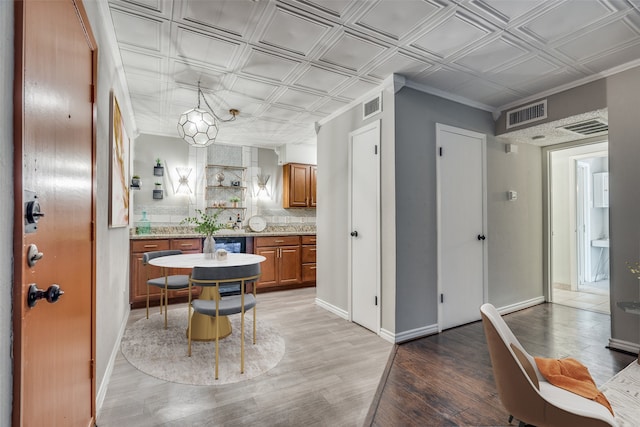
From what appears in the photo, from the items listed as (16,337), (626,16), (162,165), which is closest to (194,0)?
(16,337)

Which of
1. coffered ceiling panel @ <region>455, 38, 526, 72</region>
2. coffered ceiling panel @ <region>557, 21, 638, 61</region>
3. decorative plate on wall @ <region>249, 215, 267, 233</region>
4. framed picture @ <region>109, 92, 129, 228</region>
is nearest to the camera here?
coffered ceiling panel @ <region>557, 21, 638, 61</region>

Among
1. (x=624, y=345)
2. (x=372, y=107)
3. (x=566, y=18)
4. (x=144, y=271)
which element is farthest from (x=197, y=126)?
(x=624, y=345)

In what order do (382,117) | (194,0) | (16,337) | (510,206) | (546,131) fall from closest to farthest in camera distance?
(16,337), (194,0), (382,117), (546,131), (510,206)

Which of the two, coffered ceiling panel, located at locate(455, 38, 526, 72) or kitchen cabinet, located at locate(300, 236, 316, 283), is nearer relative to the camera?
coffered ceiling panel, located at locate(455, 38, 526, 72)

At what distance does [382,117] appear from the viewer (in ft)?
10.6

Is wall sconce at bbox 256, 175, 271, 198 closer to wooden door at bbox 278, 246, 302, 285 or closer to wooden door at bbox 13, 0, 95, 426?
wooden door at bbox 278, 246, 302, 285

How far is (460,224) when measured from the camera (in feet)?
11.5

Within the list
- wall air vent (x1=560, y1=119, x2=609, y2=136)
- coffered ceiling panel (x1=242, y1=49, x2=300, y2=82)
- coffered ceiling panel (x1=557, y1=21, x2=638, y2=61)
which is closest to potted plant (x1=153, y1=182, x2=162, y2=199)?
coffered ceiling panel (x1=242, y1=49, x2=300, y2=82)

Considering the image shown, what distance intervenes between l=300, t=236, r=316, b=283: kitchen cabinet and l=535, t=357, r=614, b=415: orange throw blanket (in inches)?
155

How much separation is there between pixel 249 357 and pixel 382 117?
8.54ft

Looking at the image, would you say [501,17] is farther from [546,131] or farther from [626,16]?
[546,131]

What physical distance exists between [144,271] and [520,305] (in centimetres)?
497

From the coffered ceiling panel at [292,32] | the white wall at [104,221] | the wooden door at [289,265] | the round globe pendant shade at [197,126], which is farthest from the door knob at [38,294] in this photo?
the wooden door at [289,265]

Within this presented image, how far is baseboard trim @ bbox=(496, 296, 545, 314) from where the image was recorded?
12.8 ft
